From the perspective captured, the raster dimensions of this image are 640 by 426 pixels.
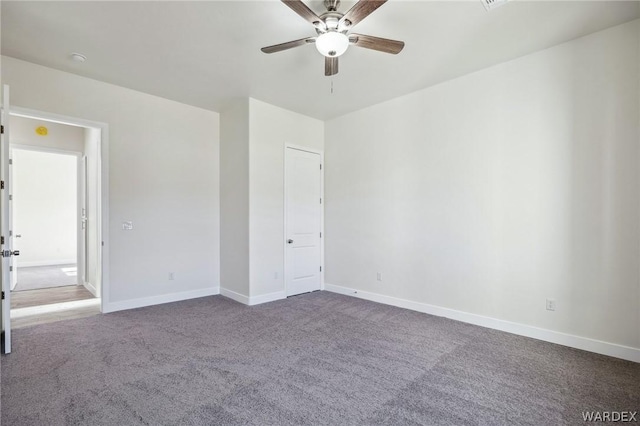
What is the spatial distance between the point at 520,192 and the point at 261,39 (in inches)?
122

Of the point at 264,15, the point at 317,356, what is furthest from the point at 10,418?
the point at 264,15

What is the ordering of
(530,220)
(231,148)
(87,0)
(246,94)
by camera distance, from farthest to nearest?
(231,148) < (246,94) < (530,220) < (87,0)

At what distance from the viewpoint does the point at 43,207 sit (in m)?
8.20

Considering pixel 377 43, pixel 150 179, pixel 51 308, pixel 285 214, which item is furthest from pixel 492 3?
pixel 51 308

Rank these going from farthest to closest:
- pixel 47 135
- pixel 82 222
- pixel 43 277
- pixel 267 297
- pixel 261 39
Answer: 1. pixel 43 277
2. pixel 82 222
3. pixel 47 135
4. pixel 267 297
5. pixel 261 39

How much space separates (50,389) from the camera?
7.38 feet

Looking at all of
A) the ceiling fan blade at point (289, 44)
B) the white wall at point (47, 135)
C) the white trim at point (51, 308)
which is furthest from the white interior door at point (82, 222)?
the ceiling fan blade at point (289, 44)

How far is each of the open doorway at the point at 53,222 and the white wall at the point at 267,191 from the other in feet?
7.13

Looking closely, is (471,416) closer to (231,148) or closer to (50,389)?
(50,389)

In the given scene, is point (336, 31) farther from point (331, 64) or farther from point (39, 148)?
point (39, 148)

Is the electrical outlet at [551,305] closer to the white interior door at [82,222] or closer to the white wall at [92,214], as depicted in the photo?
the white wall at [92,214]

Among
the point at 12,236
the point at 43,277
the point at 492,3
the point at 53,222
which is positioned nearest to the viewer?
the point at 492,3

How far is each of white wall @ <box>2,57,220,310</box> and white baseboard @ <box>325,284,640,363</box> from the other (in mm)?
2852

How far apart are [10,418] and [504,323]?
4.23 m
